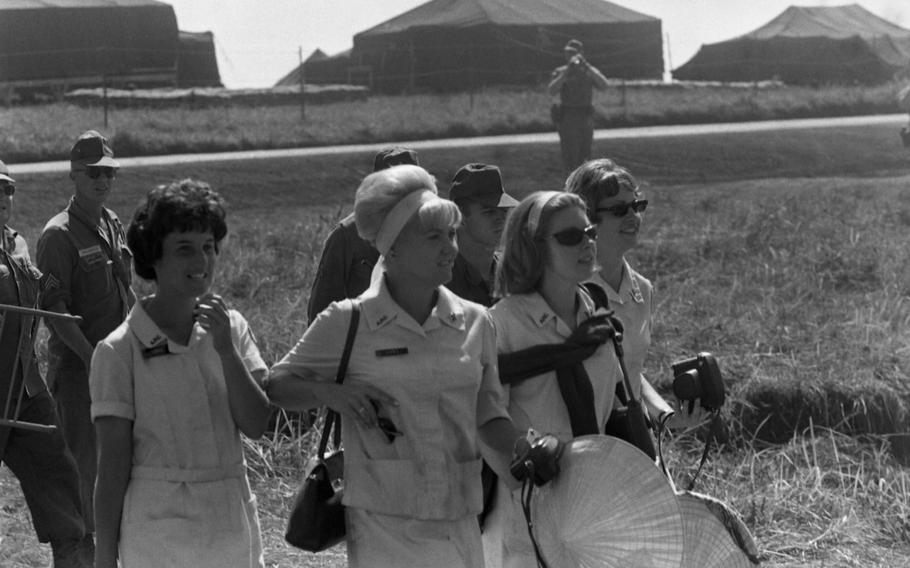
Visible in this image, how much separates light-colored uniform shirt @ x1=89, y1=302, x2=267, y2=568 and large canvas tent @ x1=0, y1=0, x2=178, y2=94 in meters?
29.8

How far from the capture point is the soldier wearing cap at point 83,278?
6410 millimetres

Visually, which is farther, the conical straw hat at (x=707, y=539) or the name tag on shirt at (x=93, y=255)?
the name tag on shirt at (x=93, y=255)

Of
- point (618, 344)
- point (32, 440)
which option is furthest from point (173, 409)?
point (32, 440)

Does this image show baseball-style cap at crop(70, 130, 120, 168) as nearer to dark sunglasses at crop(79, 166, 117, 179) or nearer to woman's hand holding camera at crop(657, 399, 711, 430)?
dark sunglasses at crop(79, 166, 117, 179)

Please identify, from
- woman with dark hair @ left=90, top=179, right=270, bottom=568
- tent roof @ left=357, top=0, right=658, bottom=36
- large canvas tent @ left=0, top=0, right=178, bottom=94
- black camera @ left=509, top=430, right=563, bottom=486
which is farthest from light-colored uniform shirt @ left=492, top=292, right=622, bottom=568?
tent roof @ left=357, top=0, right=658, bottom=36

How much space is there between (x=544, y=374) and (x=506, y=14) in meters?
34.4

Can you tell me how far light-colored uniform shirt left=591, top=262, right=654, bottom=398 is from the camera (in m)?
4.87

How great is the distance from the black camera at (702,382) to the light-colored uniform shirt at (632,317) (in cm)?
16

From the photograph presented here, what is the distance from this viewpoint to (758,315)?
10930mm

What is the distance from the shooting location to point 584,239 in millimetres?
4402

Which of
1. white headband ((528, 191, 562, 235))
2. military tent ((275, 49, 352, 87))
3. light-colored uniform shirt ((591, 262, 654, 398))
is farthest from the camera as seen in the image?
military tent ((275, 49, 352, 87))

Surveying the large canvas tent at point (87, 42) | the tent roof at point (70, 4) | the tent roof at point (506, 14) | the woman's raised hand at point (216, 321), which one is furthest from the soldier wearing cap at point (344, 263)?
the tent roof at point (506, 14)

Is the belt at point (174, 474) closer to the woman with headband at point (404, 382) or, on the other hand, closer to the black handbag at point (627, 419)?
the woman with headband at point (404, 382)

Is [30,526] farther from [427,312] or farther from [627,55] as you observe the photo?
[627,55]
